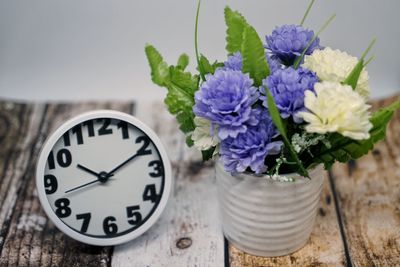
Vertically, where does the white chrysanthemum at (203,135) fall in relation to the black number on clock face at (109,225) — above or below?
above

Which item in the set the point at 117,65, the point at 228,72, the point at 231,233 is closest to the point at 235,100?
the point at 228,72

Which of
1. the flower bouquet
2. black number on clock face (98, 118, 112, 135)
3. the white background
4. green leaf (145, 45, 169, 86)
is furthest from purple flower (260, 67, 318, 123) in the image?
the white background

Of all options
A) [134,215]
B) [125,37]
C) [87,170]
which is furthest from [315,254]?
[125,37]

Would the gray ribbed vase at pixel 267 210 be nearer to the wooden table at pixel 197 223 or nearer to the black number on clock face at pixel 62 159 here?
the wooden table at pixel 197 223

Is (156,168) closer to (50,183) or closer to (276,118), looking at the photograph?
(50,183)

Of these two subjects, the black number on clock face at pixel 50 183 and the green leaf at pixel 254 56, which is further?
the black number on clock face at pixel 50 183

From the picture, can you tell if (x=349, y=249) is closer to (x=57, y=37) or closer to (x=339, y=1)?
(x=339, y=1)

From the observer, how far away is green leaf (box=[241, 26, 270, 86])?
122cm

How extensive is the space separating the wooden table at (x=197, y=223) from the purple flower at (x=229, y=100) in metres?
0.35

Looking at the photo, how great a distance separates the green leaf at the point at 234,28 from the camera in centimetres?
127

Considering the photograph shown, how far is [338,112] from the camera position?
113cm

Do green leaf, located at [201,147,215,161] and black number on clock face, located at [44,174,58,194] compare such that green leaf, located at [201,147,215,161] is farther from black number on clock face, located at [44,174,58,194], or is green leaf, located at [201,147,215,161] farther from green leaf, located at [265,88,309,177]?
black number on clock face, located at [44,174,58,194]

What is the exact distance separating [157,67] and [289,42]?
27cm

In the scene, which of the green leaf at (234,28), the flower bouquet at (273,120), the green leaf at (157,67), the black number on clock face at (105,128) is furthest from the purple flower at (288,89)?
the black number on clock face at (105,128)
